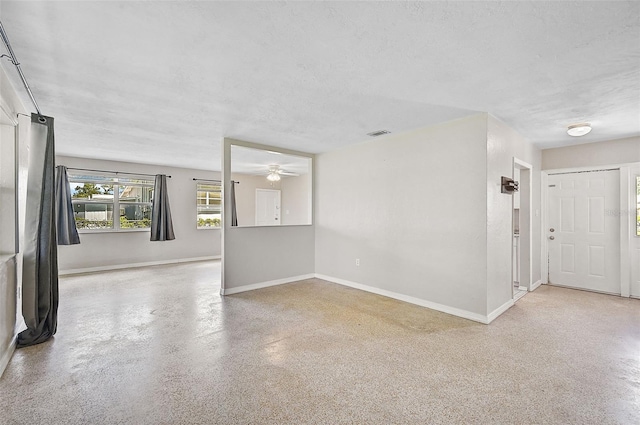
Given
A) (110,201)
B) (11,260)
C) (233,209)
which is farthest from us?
(233,209)

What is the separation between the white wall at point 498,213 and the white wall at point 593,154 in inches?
55.0

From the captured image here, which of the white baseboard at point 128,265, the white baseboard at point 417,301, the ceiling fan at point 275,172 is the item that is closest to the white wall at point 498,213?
the white baseboard at point 417,301

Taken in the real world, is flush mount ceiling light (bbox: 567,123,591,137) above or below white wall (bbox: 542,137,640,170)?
above

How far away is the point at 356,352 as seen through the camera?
268 cm

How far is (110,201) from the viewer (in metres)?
6.55

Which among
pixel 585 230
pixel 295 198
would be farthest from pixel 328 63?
pixel 295 198

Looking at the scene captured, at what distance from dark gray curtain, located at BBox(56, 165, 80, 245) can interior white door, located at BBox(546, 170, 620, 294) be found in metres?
8.79

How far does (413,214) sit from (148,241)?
5.98 metres

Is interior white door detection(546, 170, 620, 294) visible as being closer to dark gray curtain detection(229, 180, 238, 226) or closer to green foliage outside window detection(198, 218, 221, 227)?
dark gray curtain detection(229, 180, 238, 226)

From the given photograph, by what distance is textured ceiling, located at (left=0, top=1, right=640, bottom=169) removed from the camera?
5.75 feet

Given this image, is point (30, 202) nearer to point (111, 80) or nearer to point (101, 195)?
point (111, 80)

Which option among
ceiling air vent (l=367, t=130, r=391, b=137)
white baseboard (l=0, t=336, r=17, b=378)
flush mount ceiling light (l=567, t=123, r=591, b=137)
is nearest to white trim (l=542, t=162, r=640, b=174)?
flush mount ceiling light (l=567, t=123, r=591, b=137)

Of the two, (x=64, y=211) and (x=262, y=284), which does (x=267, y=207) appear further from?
(x=64, y=211)

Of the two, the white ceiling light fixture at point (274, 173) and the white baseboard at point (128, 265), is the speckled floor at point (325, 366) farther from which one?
the white ceiling light fixture at point (274, 173)
